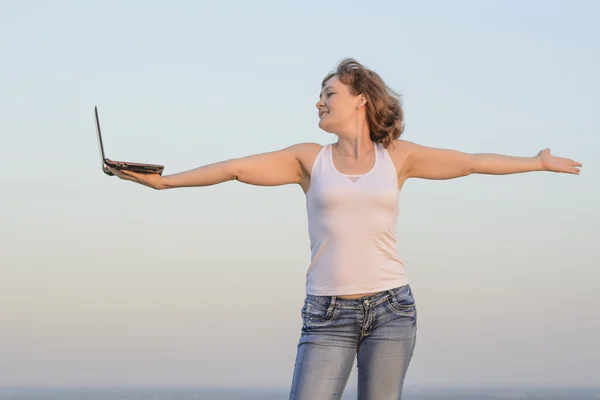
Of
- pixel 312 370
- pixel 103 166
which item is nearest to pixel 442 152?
pixel 312 370

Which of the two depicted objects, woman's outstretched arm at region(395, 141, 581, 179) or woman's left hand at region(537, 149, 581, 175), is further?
woman's left hand at region(537, 149, 581, 175)

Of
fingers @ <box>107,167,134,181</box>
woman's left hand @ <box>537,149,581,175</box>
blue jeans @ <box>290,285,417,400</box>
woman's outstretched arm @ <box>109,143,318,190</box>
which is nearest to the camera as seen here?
blue jeans @ <box>290,285,417,400</box>

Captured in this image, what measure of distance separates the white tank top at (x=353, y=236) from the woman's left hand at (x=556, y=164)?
1.25 m

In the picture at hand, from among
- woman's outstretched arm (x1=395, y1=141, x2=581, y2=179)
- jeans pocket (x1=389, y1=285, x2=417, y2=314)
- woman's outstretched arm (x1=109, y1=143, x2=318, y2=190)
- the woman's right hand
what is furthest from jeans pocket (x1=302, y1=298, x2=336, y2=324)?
the woman's right hand

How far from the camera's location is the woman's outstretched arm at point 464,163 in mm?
6270

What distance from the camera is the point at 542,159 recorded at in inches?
257

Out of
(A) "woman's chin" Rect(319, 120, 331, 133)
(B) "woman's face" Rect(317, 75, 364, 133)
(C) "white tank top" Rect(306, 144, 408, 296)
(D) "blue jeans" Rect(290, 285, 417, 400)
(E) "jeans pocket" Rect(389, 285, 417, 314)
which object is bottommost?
(D) "blue jeans" Rect(290, 285, 417, 400)

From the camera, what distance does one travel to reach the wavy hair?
6270 millimetres

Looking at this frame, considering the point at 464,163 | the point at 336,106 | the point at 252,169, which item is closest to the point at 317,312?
the point at 252,169

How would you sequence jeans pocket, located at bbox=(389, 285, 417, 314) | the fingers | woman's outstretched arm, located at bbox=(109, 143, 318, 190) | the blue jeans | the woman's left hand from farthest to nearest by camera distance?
the woman's left hand, woman's outstretched arm, located at bbox=(109, 143, 318, 190), the fingers, jeans pocket, located at bbox=(389, 285, 417, 314), the blue jeans

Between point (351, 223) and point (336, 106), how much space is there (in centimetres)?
88

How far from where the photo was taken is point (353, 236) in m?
5.78

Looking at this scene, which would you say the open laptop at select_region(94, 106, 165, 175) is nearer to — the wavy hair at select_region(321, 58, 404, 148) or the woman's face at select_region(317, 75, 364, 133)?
the woman's face at select_region(317, 75, 364, 133)

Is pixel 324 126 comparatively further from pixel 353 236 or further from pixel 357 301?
pixel 357 301
